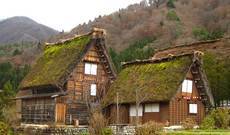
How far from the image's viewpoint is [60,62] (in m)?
41.6

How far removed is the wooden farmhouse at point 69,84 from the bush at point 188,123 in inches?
332

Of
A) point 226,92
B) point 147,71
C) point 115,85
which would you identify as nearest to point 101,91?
point 115,85

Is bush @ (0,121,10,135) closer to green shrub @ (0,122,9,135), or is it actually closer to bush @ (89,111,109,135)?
green shrub @ (0,122,9,135)

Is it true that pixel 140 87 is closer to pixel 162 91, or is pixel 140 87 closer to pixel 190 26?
pixel 162 91

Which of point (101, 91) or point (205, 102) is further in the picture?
point (101, 91)

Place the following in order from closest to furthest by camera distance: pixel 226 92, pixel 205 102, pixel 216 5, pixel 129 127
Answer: pixel 129 127, pixel 205 102, pixel 226 92, pixel 216 5

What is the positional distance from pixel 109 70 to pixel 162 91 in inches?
317

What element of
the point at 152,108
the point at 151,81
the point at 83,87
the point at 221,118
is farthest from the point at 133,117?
the point at 221,118

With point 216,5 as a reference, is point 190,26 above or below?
below

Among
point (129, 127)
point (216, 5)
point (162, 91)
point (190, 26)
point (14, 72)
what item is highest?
point (216, 5)

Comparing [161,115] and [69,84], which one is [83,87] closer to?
[69,84]

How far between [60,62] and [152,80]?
28.6ft

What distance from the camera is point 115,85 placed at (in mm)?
40719

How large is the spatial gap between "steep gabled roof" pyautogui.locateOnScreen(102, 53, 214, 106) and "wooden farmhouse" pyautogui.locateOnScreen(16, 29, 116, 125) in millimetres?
1636
